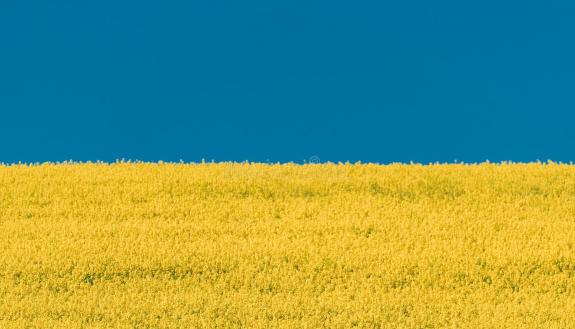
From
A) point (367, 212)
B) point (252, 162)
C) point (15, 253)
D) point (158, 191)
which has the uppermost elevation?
point (252, 162)

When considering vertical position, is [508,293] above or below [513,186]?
below

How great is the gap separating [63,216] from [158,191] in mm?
1983

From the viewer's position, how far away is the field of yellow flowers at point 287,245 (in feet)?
33.5

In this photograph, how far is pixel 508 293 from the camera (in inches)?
434

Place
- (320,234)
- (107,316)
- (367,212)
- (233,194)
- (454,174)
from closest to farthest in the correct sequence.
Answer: (107,316) < (320,234) < (367,212) < (233,194) < (454,174)

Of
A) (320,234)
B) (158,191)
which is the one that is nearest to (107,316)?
(320,234)

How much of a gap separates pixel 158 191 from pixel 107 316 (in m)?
6.39

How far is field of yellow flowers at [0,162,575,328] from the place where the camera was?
10.2 metres

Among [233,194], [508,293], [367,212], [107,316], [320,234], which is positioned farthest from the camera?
[233,194]

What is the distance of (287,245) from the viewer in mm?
12656

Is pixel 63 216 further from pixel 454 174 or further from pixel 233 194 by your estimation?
pixel 454 174

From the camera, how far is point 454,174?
57.1 feet

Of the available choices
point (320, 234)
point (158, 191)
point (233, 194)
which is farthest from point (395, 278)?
point (158, 191)

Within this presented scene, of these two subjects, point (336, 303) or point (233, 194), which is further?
point (233, 194)
